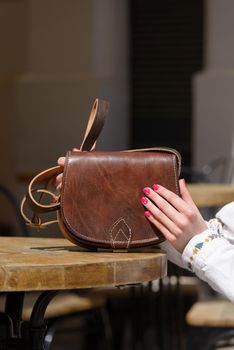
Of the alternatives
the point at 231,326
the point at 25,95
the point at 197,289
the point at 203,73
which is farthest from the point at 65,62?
the point at 231,326

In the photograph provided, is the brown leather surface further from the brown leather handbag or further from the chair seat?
the chair seat

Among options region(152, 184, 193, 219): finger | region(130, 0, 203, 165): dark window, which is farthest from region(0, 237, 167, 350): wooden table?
region(130, 0, 203, 165): dark window

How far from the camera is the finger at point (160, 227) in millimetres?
2289

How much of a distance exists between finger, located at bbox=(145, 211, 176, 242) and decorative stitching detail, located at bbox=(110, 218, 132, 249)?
0.17 feet

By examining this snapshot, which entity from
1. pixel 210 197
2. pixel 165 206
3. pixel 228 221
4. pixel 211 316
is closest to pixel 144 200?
pixel 165 206

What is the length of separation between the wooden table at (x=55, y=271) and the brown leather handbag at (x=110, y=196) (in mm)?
38

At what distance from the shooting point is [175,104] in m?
7.06

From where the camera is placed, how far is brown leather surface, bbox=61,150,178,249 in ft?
7.69

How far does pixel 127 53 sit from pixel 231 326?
12.2ft

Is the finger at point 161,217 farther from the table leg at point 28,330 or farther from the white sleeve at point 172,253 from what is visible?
the table leg at point 28,330

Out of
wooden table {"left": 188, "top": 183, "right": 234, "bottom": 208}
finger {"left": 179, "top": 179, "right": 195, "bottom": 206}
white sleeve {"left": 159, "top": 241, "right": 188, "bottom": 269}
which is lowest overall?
wooden table {"left": 188, "top": 183, "right": 234, "bottom": 208}

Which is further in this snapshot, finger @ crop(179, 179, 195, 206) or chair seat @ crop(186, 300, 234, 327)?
chair seat @ crop(186, 300, 234, 327)

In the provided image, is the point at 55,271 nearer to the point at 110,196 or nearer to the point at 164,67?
the point at 110,196

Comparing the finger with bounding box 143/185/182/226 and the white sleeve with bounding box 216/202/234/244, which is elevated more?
the finger with bounding box 143/185/182/226
